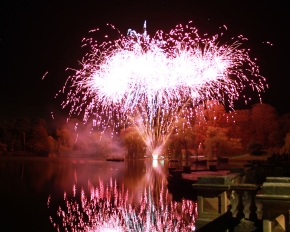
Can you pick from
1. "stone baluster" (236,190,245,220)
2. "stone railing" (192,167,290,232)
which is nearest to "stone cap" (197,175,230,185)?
"stone railing" (192,167,290,232)

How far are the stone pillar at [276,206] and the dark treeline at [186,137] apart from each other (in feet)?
112

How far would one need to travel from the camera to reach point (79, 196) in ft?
54.6

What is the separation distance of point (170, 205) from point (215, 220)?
7.84m

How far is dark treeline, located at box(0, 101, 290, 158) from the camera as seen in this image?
154 feet

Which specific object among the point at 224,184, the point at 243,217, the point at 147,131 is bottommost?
the point at 243,217

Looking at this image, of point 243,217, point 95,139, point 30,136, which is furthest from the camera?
point 30,136

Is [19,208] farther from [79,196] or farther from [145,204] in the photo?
[145,204]

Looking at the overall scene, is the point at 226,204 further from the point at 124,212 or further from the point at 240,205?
the point at 124,212

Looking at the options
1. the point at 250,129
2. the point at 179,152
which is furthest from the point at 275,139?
the point at 179,152

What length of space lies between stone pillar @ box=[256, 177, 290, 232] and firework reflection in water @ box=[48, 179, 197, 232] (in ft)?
17.9

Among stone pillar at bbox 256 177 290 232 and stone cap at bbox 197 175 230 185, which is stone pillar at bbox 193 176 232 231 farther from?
stone pillar at bbox 256 177 290 232

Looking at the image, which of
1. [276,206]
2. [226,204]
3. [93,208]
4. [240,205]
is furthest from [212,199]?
[93,208]

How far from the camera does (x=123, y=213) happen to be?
12.5m

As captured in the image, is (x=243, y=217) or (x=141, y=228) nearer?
(x=243, y=217)
